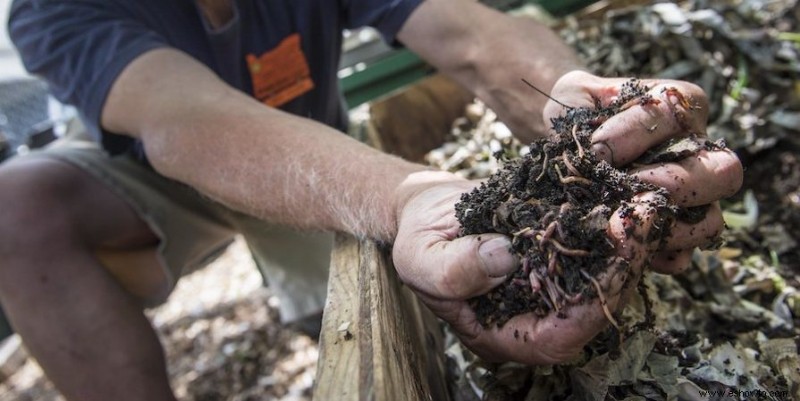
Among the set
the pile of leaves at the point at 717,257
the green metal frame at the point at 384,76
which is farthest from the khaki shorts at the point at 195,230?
the green metal frame at the point at 384,76

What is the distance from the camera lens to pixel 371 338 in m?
0.90

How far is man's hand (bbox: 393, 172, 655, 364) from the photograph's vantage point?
2.93ft

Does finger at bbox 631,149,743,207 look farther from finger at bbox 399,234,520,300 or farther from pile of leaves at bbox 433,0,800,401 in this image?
finger at bbox 399,234,520,300

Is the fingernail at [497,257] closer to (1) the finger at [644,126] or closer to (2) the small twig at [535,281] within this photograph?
(2) the small twig at [535,281]

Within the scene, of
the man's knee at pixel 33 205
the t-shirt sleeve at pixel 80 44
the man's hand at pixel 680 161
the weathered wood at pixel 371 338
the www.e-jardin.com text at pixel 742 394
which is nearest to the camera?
the weathered wood at pixel 371 338

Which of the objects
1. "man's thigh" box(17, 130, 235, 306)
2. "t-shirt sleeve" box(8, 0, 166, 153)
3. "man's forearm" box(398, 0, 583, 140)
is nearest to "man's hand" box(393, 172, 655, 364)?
"man's forearm" box(398, 0, 583, 140)

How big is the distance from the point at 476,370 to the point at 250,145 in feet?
2.49

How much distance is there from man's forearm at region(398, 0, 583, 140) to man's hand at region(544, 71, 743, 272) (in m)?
0.51

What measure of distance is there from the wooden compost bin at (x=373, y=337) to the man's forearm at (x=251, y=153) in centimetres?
9

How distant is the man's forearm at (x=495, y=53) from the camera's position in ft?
5.45

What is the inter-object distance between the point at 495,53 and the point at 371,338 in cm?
117

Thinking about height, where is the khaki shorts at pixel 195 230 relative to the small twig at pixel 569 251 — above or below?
below

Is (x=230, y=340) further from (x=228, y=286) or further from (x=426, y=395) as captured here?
(x=426, y=395)

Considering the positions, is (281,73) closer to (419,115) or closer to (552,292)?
(419,115)
